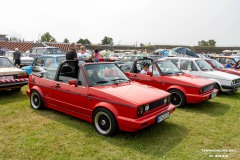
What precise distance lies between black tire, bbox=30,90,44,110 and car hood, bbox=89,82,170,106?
7.59 feet

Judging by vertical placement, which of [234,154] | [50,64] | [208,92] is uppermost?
[50,64]

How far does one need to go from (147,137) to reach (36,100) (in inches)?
150

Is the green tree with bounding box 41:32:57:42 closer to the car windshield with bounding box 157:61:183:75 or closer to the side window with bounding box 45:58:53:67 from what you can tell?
the side window with bounding box 45:58:53:67

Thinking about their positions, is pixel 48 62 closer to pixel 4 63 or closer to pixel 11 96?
pixel 4 63

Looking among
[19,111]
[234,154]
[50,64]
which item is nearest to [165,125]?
[234,154]

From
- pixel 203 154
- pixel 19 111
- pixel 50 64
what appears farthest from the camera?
pixel 50 64

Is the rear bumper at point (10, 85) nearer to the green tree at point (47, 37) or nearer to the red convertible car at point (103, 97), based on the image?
the red convertible car at point (103, 97)

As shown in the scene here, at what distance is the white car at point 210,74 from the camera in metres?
8.45

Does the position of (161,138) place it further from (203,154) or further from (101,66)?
(101,66)

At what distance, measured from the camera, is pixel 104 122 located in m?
4.49

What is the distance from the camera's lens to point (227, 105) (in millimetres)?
7281

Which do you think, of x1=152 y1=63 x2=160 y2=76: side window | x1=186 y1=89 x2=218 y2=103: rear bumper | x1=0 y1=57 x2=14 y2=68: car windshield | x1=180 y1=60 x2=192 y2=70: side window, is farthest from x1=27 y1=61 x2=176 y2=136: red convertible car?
x1=180 y1=60 x2=192 y2=70: side window

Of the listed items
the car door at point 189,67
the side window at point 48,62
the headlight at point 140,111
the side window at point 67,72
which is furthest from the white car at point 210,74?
the side window at point 48,62

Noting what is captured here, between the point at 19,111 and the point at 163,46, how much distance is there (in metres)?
49.6
